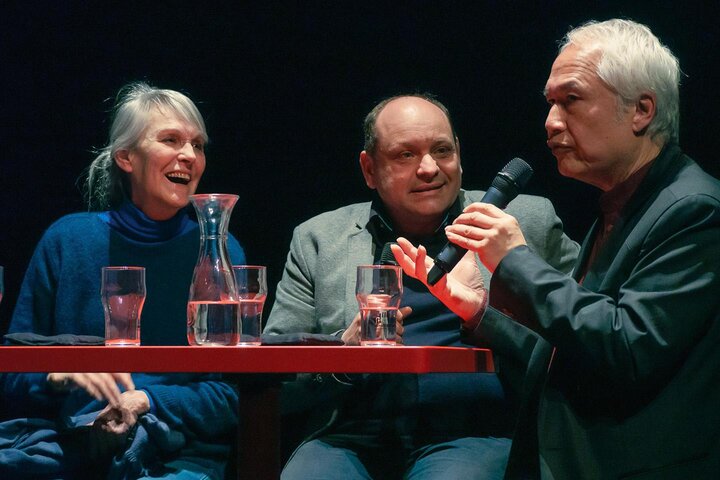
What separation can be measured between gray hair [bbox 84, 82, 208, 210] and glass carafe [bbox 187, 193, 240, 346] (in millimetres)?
1181

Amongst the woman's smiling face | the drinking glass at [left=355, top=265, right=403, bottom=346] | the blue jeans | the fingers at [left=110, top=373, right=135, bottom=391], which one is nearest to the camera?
the drinking glass at [left=355, top=265, right=403, bottom=346]

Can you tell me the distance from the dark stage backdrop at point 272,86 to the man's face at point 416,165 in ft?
1.82

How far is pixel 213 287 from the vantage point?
1818 mm

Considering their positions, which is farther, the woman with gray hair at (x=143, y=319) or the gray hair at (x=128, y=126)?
the gray hair at (x=128, y=126)

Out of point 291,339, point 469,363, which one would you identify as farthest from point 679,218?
point 291,339

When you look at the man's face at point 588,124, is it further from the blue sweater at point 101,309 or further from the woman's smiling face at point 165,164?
the woman's smiling face at point 165,164

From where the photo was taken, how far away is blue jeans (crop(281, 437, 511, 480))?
2.14 meters

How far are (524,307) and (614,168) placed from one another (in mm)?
413

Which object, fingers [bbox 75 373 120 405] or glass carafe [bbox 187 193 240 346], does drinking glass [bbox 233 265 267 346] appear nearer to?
glass carafe [bbox 187 193 240 346]

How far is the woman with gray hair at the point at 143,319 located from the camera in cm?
235

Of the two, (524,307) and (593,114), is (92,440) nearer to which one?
(524,307)

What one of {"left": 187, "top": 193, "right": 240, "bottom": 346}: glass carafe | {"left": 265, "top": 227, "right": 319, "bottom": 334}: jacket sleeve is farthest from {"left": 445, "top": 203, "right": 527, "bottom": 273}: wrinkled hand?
{"left": 265, "top": 227, "right": 319, "bottom": 334}: jacket sleeve

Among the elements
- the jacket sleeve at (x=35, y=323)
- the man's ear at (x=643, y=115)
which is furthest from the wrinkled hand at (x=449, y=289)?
the jacket sleeve at (x=35, y=323)

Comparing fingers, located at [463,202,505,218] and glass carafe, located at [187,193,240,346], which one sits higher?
fingers, located at [463,202,505,218]
